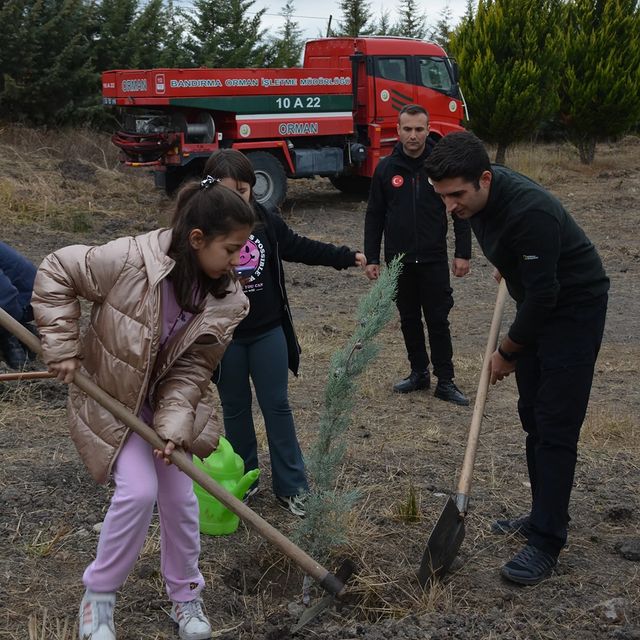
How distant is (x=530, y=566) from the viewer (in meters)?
3.62

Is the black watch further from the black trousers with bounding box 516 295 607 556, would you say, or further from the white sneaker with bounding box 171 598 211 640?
the white sneaker with bounding box 171 598 211 640

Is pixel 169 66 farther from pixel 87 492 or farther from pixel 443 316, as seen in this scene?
pixel 87 492

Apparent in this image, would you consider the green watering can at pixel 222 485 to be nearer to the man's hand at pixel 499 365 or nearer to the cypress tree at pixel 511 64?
the man's hand at pixel 499 365

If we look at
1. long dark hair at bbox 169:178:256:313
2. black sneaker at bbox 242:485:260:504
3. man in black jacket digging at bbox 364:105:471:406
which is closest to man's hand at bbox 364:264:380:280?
man in black jacket digging at bbox 364:105:471:406

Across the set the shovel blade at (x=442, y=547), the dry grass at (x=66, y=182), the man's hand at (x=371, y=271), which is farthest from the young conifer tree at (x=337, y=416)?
the dry grass at (x=66, y=182)

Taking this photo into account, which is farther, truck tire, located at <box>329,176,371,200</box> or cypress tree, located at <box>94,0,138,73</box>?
cypress tree, located at <box>94,0,138,73</box>

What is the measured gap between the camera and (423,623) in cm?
324

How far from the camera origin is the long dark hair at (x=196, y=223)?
2834 mm

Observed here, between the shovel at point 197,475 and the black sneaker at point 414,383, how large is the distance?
320 cm

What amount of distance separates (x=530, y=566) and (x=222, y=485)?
4.26ft

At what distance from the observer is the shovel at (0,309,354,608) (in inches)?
111

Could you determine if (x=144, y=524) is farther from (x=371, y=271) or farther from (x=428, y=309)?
(x=428, y=309)

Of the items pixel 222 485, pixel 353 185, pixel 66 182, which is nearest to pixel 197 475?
pixel 222 485

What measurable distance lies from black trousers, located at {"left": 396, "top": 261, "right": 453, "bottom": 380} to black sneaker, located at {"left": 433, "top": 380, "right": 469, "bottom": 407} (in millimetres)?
44
